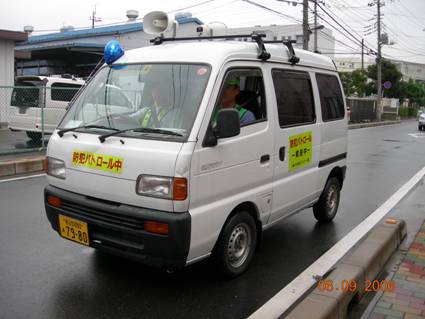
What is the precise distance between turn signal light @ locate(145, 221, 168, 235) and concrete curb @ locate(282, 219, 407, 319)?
3.40ft

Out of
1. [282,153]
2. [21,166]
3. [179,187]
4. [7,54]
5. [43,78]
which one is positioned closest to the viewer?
[179,187]

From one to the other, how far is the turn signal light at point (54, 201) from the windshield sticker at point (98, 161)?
388 millimetres

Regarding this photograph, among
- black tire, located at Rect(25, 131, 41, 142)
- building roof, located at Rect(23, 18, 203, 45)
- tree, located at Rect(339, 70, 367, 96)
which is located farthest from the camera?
tree, located at Rect(339, 70, 367, 96)

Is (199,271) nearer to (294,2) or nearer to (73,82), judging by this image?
(73,82)

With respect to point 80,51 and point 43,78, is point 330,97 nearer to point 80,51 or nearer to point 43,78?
point 43,78

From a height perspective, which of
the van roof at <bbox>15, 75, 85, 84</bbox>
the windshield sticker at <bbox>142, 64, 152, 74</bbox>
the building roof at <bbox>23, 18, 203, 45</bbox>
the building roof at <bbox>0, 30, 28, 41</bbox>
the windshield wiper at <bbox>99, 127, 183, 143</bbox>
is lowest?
the windshield wiper at <bbox>99, 127, 183, 143</bbox>

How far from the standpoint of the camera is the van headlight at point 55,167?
381 cm

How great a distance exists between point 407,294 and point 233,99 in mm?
2162

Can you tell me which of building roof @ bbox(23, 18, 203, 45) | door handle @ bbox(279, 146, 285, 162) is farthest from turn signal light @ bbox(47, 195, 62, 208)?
building roof @ bbox(23, 18, 203, 45)

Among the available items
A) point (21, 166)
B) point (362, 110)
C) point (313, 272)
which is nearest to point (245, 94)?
point (313, 272)

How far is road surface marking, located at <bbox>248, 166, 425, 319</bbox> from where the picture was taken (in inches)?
136

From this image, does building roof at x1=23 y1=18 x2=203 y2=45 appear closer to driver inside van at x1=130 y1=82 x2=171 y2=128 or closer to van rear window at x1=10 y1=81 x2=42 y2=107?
van rear window at x1=10 y1=81 x2=42 y2=107

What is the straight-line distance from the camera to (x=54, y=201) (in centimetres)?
388
